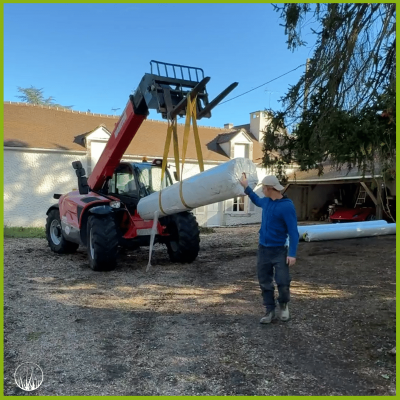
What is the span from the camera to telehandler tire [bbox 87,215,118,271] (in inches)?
287

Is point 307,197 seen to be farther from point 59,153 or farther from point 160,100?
point 160,100

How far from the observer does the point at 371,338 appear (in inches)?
165

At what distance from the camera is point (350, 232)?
39.9 ft

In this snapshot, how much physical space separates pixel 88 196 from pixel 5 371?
16.9 feet

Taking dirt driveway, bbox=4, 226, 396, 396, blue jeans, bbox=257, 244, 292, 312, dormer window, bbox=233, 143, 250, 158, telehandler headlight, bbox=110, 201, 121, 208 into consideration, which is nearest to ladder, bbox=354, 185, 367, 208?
dormer window, bbox=233, 143, 250, 158

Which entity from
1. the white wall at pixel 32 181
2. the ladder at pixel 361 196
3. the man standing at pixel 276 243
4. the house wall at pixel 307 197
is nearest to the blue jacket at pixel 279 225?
the man standing at pixel 276 243

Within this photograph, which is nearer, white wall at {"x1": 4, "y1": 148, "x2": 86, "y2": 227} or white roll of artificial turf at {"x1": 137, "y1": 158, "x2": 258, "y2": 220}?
white roll of artificial turf at {"x1": 137, "y1": 158, "x2": 258, "y2": 220}

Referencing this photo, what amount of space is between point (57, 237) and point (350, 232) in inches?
328

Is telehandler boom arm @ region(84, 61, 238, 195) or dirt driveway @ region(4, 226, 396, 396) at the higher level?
telehandler boom arm @ region(84, 61, 238, 195)

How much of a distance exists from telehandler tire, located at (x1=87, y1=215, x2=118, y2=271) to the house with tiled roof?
28.6ft

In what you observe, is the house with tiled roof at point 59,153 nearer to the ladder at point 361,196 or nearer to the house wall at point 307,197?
the house wall at point 307,197

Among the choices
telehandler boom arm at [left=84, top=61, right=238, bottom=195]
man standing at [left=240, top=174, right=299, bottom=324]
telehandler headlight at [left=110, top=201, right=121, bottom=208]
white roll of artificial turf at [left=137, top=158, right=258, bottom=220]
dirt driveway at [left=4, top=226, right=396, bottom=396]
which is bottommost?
dirt driveway at [left=4, top=226, right=396, bottom=396]

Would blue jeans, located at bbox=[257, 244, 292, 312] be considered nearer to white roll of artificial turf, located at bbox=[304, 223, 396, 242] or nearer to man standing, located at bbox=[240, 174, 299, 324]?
man standing, located at bbox=[240, 174, 299, 324]

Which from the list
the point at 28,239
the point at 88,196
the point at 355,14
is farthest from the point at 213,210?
the point at 355,14
